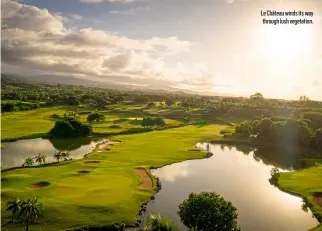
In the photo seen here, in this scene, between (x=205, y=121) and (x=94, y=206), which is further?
(x=205, y=121)

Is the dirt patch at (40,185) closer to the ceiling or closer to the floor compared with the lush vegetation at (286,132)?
closer to the floor

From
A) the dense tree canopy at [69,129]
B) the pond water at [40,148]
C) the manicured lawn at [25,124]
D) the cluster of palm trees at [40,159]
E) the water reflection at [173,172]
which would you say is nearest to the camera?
the water reflection at [173,172]

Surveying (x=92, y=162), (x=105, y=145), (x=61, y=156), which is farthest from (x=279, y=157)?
(x=61, y=156)

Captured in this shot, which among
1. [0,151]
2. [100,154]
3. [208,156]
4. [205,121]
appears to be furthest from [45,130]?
[205,121]

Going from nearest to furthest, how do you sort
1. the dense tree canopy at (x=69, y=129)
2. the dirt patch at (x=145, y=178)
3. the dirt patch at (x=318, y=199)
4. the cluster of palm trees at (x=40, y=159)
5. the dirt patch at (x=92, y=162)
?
the dirt patch at (x=318, y=199), the dirt patch at (x=145, y=178), the cluster of palm trees at (x=40, y=159), the dirt patch at (x=92, y=162), the dense tree canopy at (x=69, y=129)

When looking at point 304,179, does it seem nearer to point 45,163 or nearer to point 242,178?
point 242,178

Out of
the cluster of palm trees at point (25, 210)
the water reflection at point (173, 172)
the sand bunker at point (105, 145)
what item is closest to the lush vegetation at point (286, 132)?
the water reflection at point (173, 172)

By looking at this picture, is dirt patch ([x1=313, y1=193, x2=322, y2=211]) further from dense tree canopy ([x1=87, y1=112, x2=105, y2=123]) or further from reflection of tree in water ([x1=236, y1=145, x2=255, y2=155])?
dense tree canopy ([x1=87, y1=112, x2=105, y2=123])

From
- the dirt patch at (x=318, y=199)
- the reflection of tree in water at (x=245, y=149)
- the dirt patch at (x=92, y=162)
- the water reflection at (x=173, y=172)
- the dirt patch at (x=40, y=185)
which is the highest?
the dirt patch at (x=92, y=162)

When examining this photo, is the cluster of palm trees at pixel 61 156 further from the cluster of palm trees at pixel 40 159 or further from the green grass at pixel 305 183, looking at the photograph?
the green grass at pixel 305 183
